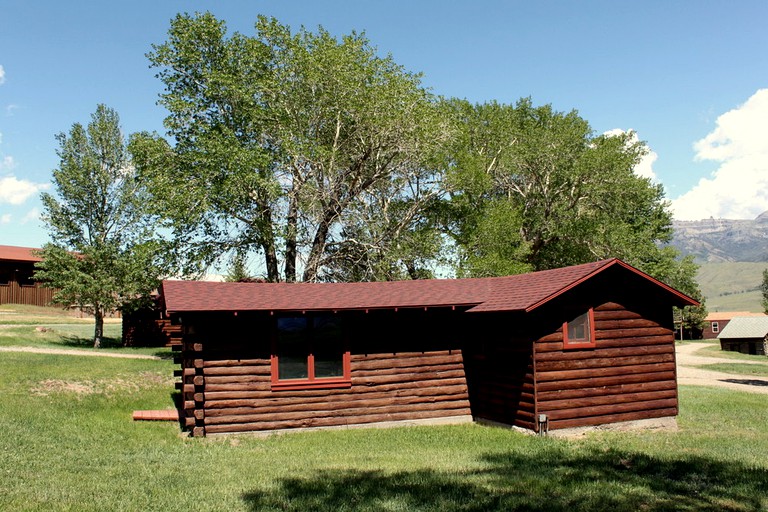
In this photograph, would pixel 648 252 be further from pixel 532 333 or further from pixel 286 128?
pixel 532 333

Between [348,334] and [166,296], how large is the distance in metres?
4.96

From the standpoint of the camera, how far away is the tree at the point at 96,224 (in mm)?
35531

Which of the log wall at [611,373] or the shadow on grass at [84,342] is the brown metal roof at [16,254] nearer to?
the shadow on grass at [84,342]

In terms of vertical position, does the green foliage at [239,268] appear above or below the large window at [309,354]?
above

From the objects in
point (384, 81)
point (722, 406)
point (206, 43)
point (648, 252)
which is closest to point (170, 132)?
point (206, 43)

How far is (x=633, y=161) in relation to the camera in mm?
51250

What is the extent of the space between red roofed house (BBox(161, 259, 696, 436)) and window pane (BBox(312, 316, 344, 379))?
31 millimetres

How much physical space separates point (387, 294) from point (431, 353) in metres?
2.21

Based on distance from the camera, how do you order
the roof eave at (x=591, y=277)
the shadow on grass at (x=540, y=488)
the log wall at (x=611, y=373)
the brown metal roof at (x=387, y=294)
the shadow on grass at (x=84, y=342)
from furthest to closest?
the shadow on grass at (x=84, y=342) < the log wall at (x=611, y=373) < the brown metal roof at (x=387, y=294) < the roof eave at (x=591, y=277) < the shadow on grass at (x=540, y=488)

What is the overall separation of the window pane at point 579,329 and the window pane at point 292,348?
7.19 metres

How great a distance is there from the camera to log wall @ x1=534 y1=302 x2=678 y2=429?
55.1 ft

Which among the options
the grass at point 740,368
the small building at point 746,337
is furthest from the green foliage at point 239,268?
the small building at point 746,337

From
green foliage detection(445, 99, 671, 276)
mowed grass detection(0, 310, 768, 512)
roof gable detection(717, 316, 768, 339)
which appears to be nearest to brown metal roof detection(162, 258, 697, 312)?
mowed grass detection(0, 310, 768, 512)

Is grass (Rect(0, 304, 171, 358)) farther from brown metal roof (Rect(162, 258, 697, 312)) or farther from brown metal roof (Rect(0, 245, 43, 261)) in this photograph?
brown metal roof (Rect(162, 258, 697, 312))
